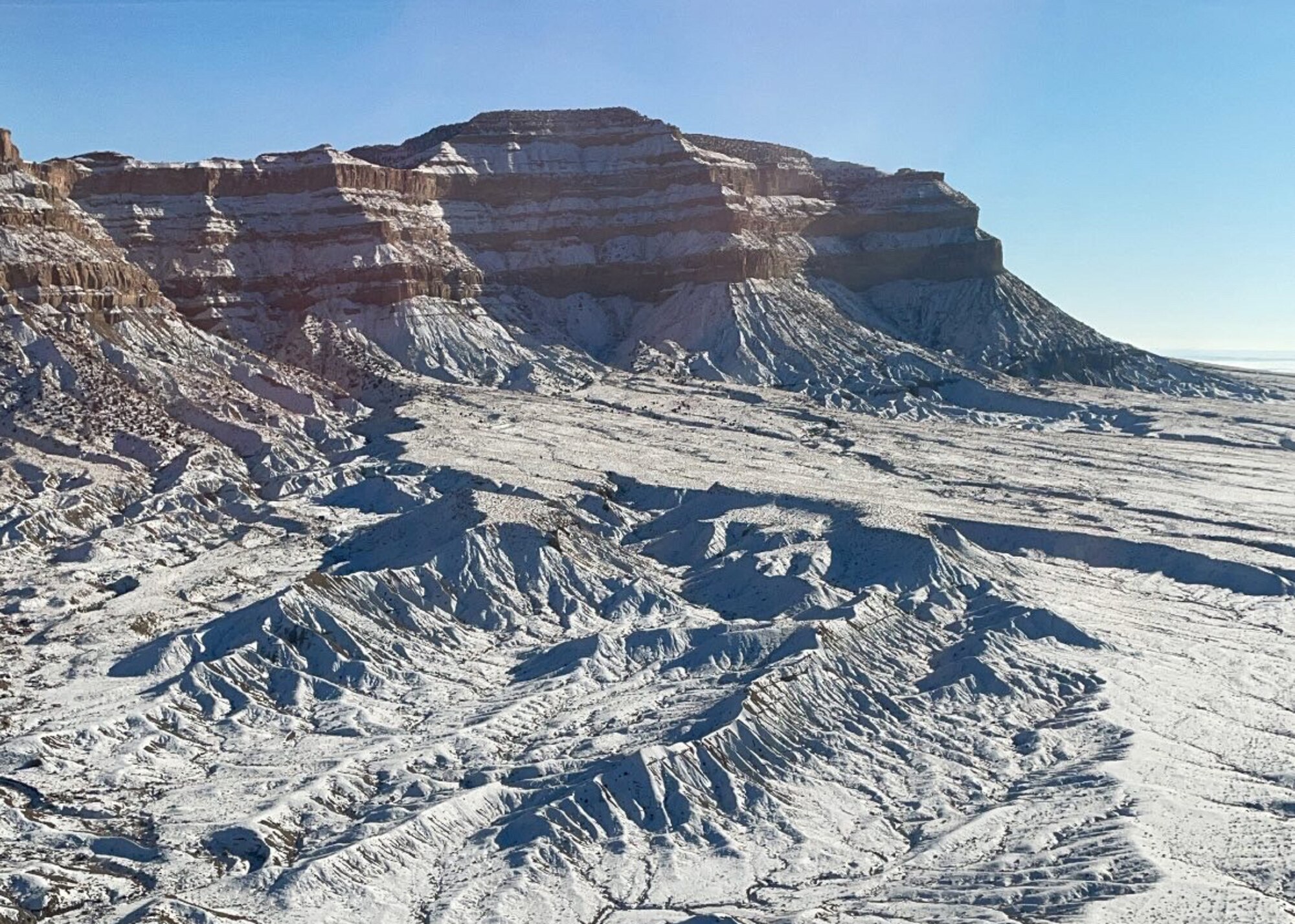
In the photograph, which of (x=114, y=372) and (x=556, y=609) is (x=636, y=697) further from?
(x=114, y=372)

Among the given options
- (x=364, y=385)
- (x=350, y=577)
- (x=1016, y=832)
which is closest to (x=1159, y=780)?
(x=1016, y=832)

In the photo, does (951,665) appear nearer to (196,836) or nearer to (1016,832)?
(1016,832)

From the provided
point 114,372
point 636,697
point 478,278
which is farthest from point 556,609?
point 478,278

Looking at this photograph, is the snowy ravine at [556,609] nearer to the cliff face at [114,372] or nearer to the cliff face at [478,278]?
the cliff face at [114,372]

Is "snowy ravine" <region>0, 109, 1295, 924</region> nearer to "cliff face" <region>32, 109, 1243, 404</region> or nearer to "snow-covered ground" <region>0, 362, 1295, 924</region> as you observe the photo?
"snow-covered ground" <region>0, 362, 1295, 924</region>

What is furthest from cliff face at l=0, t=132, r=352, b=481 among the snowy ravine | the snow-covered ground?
the snow-covered ground

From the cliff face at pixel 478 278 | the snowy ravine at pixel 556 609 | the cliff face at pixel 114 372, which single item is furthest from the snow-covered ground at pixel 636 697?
the cliff face at pixel 478 278
